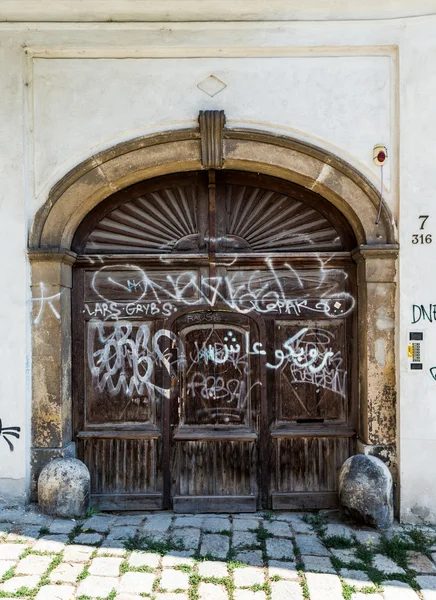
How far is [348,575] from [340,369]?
1.77 metres

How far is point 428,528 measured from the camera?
4.28 meters

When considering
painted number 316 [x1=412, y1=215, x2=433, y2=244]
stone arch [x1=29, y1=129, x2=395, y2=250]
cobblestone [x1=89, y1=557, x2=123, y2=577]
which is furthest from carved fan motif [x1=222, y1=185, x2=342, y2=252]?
cobblestone [x1=89, y1=557, x2=123, y2=577]

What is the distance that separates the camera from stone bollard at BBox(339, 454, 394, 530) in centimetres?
418

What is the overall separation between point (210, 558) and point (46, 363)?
2.09m

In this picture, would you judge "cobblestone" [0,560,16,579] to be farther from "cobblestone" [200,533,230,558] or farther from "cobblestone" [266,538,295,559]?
"cobblestone" [266,538,295,559]

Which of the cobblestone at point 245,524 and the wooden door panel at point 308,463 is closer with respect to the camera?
the cobblestone at point 245,524

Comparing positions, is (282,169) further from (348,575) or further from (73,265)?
(348,575)

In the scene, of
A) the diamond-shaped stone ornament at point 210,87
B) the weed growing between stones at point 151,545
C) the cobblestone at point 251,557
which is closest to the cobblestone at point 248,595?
the cobblestone at point 251,557

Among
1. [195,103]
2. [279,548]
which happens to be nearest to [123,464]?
[279,548]

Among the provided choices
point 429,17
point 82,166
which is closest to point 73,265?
point 82,166

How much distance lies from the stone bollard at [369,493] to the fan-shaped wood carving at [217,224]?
1.95m

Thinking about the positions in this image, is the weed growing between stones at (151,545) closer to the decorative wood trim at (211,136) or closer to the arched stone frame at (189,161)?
the arched stone frame at (189,161)

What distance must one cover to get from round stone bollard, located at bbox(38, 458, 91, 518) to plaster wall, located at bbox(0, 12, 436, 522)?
0.27 metres

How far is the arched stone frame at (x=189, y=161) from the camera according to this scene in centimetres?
447
